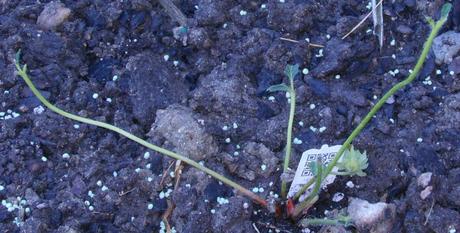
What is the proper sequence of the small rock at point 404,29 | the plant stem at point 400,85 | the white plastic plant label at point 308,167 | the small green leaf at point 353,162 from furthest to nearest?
the small rock at point 404,29 → the white plastic plant label at point 308,167 → the small green leaf at point 353,162 → the plant stem at point 400,85

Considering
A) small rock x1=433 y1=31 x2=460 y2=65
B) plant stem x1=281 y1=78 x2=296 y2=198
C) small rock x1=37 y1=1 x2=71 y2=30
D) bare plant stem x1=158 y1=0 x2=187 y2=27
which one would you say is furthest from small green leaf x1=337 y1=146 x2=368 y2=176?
small rock x1=37 y1=1 x2=71 y2=30

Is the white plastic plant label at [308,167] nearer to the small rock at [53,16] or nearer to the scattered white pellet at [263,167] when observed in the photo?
the scattered white pellet at [263,167]

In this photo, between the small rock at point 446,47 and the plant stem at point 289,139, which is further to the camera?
the small rock at point 446,47

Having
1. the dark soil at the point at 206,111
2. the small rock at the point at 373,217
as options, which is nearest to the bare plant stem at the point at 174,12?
the dark soil at the point at 206,111

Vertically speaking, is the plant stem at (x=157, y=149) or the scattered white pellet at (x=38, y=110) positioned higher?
the plant stem at (x=157, y=149)

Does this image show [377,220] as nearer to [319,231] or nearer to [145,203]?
[319,231]

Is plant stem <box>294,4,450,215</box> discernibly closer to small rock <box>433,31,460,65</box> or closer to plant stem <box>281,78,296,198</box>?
plant stem <box>281,78,296,198</box>
